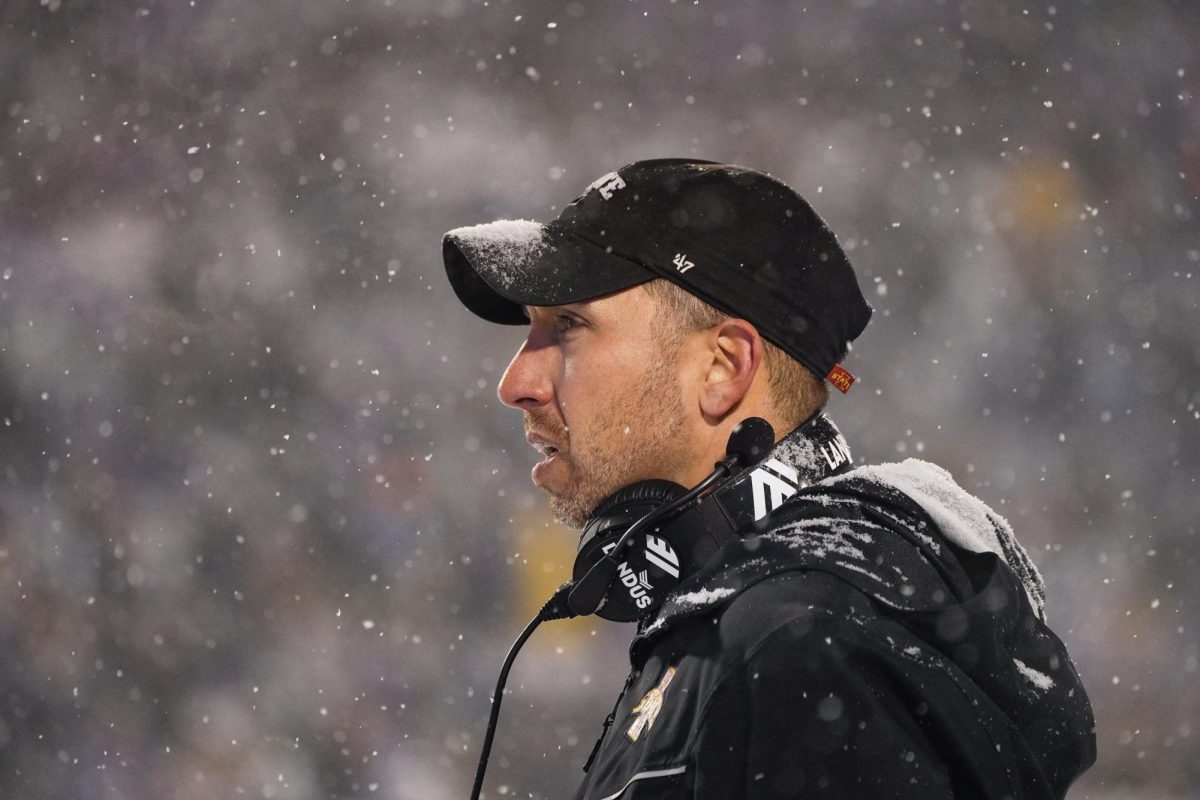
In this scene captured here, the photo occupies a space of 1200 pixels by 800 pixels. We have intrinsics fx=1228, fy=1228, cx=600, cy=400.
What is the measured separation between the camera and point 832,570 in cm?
121

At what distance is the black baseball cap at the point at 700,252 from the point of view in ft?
4.96

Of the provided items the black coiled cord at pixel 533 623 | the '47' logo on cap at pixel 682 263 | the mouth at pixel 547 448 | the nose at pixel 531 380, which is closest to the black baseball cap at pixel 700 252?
the '47' logo on cap at pixel 682 263

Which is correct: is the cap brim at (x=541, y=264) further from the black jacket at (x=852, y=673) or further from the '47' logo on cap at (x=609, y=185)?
the black jacket at (x=852, y=673)

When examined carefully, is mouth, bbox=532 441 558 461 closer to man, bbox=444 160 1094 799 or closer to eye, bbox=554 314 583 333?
man, bbox=444 160 1094 799

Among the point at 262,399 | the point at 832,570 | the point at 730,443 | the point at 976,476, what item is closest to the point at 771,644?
the point at 832,570

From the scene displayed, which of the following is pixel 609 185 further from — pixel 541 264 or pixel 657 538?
pixel 657 538

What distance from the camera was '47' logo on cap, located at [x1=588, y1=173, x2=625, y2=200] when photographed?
1577mm

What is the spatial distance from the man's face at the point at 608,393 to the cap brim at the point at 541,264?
0.10ft

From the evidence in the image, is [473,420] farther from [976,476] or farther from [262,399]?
[976,476]

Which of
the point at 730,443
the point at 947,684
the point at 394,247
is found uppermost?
the point at 394,247

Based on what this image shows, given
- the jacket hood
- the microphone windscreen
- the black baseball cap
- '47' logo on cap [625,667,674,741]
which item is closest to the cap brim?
the black baseball cap

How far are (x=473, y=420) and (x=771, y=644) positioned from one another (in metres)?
5.52

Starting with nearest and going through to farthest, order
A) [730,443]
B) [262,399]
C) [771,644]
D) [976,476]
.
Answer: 1. [771,644]
2. [730,443]
3. [976,476]
4. [262,399]

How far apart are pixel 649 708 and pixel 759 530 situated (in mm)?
233
